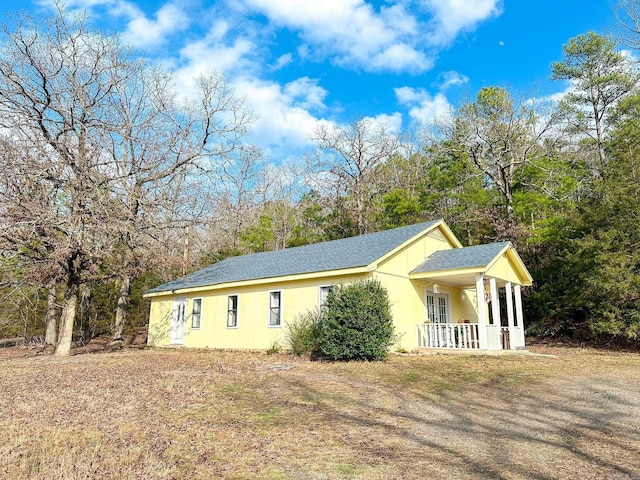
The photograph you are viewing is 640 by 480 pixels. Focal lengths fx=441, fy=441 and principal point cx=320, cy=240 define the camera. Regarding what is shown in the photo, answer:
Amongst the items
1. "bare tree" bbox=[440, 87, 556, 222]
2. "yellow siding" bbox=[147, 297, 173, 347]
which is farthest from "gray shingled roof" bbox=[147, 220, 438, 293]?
"bare tree" bbox=[440, 87, 556, 222]

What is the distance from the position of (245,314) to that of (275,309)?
1.59 meters

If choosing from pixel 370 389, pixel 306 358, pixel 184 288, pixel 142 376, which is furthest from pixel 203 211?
pixel 370 389

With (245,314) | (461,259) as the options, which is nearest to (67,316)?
(245,314)

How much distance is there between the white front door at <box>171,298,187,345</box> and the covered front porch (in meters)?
10.8

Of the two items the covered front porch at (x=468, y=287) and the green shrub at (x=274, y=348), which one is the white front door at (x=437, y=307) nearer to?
the covered front porch at (x=468, y=287)

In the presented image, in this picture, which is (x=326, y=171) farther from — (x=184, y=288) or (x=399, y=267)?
(x=399, y=267)

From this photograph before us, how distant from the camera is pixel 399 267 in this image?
15492mm

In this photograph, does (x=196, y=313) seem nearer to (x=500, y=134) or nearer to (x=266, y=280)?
(x=266, y=280)

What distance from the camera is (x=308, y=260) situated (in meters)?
17.5

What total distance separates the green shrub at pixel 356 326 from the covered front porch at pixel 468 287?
10.1 ft

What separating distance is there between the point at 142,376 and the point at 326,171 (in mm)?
24800

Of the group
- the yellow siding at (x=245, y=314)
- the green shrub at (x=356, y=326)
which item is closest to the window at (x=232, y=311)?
the yellow siding at (x=245, y=314)

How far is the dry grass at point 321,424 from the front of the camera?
4.41 metres

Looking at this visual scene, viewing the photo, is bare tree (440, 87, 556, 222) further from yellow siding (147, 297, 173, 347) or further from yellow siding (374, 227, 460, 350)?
yellow siding (147, 297, 173, 347)
